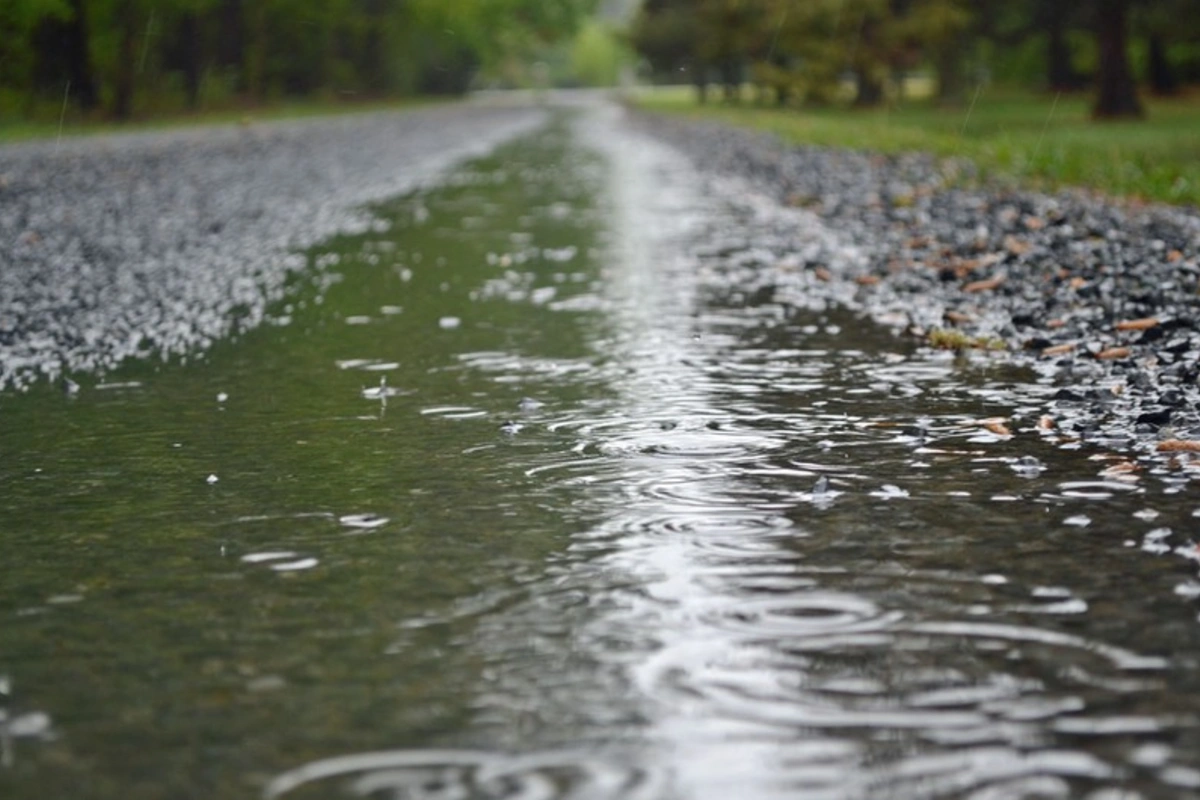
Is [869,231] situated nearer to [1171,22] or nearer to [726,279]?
[726,279]

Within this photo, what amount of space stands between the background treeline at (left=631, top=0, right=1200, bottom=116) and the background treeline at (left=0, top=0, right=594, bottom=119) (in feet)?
72.0

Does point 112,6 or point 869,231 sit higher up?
point 112,6

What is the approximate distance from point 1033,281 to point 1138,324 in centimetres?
306

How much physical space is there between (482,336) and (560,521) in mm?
5992

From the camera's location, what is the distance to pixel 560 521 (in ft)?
23.8

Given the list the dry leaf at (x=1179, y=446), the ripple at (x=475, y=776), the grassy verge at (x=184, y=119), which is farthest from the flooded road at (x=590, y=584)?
the grassy verge at (x=184, y=119)

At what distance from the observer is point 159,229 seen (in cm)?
2227

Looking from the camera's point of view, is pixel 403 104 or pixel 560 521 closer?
pixel 560 521

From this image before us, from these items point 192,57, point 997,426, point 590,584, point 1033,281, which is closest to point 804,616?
point 590,584

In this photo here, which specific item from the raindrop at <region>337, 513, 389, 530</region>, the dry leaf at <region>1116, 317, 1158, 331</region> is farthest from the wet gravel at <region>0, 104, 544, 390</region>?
the dry leaf at <region>1116, 317, 1158, 331</region>

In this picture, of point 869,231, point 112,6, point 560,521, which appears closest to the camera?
point 560,521

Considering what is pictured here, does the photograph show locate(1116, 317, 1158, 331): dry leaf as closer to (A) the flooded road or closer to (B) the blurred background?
(A) the flooded road

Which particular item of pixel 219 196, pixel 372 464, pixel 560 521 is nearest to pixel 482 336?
pixel 372 464

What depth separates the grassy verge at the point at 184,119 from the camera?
169 feet
